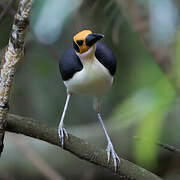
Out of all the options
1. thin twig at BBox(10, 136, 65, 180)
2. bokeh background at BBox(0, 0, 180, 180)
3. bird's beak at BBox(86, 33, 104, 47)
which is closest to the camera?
bokeh background at BBox(0, 0, 180, 180)

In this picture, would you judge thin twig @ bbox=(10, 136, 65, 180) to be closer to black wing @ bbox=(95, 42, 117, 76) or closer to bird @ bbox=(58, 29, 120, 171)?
bird @ bbox=(58, 29, 120, 171)

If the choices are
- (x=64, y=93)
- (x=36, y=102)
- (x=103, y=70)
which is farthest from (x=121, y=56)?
(x=103, y=70)

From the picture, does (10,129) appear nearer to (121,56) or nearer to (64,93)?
(121,56)

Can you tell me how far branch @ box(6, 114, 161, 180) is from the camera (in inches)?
46.6

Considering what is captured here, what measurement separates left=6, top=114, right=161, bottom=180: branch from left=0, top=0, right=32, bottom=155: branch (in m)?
0.10

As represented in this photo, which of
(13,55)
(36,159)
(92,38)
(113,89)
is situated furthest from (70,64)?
(113,89)

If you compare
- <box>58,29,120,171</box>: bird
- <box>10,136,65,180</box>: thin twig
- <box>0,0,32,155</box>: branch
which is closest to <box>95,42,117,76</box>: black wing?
<box>58,29,120,171</box>: bird

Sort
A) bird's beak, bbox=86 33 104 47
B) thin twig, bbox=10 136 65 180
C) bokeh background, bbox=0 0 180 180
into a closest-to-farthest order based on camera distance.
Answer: bokeh background, bbox=0 0 180 180 → bird's beak, bbox=86 33 104 47 → thin twig, bbox=10 136 65 180

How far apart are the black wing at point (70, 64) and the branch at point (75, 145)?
0.22m

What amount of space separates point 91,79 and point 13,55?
412 millimetres

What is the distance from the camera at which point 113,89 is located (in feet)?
10.2

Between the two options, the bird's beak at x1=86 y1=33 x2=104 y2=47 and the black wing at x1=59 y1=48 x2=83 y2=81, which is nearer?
the bird's beak at x1=86 y1=33 x2=104 y2=47

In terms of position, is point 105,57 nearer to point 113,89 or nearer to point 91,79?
point 91,79

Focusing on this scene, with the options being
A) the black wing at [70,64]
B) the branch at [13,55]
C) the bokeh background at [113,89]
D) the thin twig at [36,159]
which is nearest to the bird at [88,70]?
the black wing at [70,64]
